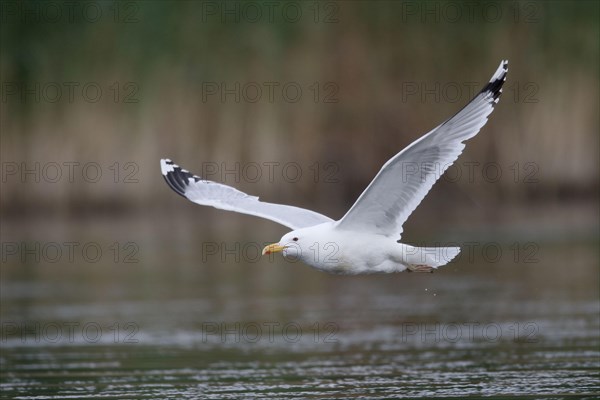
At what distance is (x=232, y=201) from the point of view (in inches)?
483

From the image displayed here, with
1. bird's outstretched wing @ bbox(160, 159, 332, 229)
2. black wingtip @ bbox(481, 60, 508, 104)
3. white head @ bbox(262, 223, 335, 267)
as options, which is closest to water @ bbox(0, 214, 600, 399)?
white head @ bbox(262, 223, 335, 267)

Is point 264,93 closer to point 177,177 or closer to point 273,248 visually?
point 177,177

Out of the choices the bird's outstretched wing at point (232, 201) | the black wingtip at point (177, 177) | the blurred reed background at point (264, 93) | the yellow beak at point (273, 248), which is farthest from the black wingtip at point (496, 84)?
the blurred reed background at point (264, 93)

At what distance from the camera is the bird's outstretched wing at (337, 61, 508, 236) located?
10.1 meters

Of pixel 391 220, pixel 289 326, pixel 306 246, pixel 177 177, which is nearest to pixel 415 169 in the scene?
pixel 391 220

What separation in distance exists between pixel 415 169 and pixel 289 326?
448cm

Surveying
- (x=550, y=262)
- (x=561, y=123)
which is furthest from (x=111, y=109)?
(x=550, y=262)

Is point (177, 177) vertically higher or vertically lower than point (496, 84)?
lower

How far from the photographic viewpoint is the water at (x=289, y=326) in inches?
436

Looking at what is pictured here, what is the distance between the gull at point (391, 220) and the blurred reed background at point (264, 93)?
15.7 meters

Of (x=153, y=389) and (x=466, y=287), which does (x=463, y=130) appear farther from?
(x=466, y=287)

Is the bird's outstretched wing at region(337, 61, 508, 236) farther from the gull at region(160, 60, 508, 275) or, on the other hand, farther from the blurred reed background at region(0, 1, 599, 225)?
the blurred reed background at region(0, 1, 599, 225)

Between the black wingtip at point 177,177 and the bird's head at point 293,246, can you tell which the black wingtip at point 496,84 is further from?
the black wingtip at point 177,177

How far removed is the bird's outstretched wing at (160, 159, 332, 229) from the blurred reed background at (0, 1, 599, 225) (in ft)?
44.3
